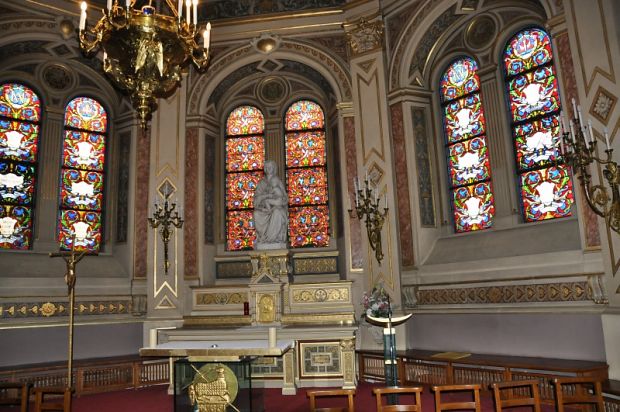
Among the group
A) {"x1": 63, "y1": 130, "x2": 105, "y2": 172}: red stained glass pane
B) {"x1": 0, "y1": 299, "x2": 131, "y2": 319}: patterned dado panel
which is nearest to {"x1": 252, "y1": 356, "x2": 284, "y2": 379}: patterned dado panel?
{"x1": 0, "y1": 299, "x2": 131, "y2": 319}: patterned dado panel

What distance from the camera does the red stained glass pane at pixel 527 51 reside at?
30.3ft

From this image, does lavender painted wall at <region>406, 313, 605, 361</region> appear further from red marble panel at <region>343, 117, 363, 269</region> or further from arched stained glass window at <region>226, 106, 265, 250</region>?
arched stained glass window at <region>226, 106, 265, 250</region>

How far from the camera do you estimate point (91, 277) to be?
10.3 metres

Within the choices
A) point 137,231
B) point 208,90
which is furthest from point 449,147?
point 137,231

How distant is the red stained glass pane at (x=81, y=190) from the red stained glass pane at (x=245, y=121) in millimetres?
3148

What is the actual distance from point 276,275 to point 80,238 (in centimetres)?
449

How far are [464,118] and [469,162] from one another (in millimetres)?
899

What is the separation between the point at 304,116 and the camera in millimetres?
12422

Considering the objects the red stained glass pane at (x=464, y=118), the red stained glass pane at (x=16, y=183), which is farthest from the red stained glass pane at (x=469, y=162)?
the red stained glass pane at (x=16, y=183)

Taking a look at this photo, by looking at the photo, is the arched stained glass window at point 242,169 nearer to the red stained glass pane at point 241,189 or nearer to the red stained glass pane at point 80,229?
the red stained glass pane at point 241,189

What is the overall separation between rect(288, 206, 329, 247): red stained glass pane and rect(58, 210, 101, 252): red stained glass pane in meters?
4.17

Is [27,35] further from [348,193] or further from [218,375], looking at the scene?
[218,375]

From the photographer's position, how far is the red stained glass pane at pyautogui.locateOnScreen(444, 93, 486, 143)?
33.1ft

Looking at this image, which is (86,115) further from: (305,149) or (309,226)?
(309,226)
